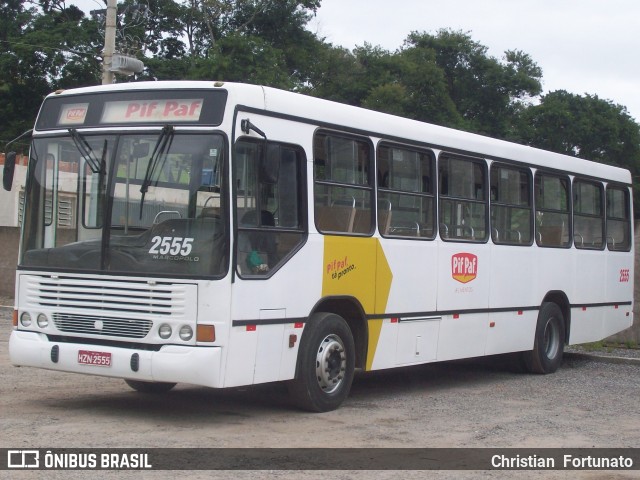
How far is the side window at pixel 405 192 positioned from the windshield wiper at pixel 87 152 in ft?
10.2

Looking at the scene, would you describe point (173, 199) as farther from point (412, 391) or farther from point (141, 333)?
point (412, 391)

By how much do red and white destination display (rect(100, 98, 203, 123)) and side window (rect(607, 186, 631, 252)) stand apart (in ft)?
30.3

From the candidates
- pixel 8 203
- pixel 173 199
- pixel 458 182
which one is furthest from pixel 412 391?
pixel 8 203

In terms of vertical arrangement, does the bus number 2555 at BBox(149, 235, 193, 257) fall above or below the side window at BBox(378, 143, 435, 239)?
below

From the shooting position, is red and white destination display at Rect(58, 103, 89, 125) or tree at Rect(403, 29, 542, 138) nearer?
red and white destination display at Rect(58, 103, 89, 125)

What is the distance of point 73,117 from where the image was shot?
32.0 ft

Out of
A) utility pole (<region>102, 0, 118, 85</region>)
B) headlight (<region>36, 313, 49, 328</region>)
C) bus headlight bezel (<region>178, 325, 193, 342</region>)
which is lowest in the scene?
bus headlight bezel (<region>178, 325, 193, 342</region>)

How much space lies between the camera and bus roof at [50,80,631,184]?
9258 mm

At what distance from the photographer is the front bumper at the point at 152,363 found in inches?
338

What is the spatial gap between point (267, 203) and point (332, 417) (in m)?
2.19

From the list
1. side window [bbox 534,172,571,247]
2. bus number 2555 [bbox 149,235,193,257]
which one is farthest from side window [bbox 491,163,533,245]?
bus number 2555 [bbox 149,235,193,257]

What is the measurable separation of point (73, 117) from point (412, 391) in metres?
5.26

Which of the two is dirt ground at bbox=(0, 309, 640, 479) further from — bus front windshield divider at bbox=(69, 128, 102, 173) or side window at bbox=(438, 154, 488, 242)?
bus front windshield divider at bbox=(69, 128, 102, 173)

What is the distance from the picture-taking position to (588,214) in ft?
51.4
